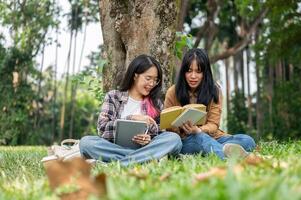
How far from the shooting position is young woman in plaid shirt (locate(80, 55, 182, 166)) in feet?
11.9

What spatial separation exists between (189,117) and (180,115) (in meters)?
0.08

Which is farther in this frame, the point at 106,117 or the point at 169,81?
the point at 169,81

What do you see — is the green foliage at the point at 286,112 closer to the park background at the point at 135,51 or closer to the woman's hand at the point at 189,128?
the park background at the point at 135,51

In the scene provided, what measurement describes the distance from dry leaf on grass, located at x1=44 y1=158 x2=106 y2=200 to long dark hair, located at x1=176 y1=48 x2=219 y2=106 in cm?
236

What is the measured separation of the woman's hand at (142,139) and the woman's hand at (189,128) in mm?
312

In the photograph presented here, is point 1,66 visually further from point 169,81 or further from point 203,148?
point 203,148

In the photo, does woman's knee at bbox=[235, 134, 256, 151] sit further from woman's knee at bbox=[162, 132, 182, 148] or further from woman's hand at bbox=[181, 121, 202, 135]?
woman's knee at bbox=[162, 132, 182, 148]

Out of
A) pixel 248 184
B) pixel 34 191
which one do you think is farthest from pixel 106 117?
pixel 248 184

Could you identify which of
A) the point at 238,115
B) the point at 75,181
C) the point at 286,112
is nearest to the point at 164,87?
the point at 75,181

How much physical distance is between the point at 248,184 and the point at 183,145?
97.3 inches

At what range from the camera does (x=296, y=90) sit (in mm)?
13406

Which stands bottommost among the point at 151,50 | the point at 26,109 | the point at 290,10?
the point at 26,109

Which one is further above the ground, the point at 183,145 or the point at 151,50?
the point at 151,50

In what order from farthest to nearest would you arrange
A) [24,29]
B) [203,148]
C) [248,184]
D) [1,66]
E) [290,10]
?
[24,29] < [1,66] < [290,10] < [203,148] < [248,184]
